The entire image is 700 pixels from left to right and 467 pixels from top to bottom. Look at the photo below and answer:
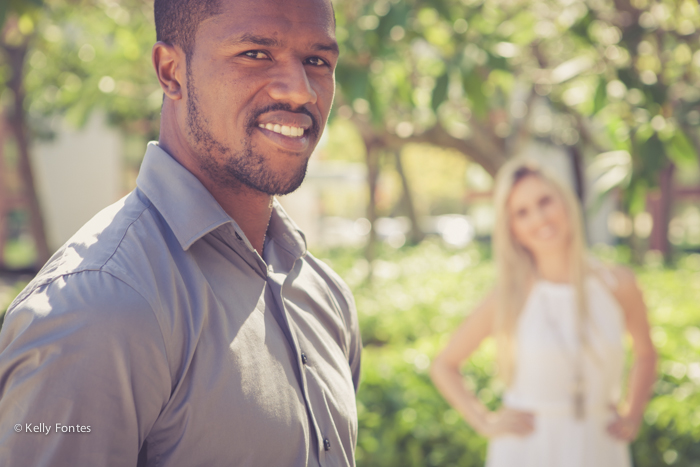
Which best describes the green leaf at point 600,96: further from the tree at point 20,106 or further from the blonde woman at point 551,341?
the tree at point 20,106

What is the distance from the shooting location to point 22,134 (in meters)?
10.1

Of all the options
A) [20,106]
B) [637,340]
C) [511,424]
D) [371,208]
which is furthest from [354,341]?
[20,106]

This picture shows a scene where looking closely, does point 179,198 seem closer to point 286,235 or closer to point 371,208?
point 286,235

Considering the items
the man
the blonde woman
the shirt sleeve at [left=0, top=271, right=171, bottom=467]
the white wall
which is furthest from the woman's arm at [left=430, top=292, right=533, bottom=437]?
the white wall

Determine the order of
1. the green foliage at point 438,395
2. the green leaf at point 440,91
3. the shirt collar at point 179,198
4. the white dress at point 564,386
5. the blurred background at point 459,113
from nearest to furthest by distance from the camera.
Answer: the shirt collar at point 179,198, the green leaf at point 440,91, the blurred background at point 459,113, the white dress at point 564,386, the green foliage at point 438,395

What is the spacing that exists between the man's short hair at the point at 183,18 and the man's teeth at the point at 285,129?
21 centimetres

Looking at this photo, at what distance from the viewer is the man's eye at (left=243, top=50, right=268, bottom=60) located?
1393 millimetres

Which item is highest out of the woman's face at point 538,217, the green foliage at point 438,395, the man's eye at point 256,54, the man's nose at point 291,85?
the man's eye at point 256,54

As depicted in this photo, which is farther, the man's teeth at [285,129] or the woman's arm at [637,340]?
the woman's arm at [637,340]

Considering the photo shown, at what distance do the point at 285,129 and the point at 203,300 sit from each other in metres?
0.41

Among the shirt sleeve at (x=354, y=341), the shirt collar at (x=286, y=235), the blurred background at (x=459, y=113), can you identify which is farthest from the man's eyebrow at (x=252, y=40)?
the blurred background at (x=459, y=113)

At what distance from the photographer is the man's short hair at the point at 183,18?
1.38m

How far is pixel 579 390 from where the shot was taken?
3.15 m

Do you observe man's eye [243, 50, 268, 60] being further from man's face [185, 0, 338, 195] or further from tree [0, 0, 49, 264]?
tree [0, 0, 49, 264]
